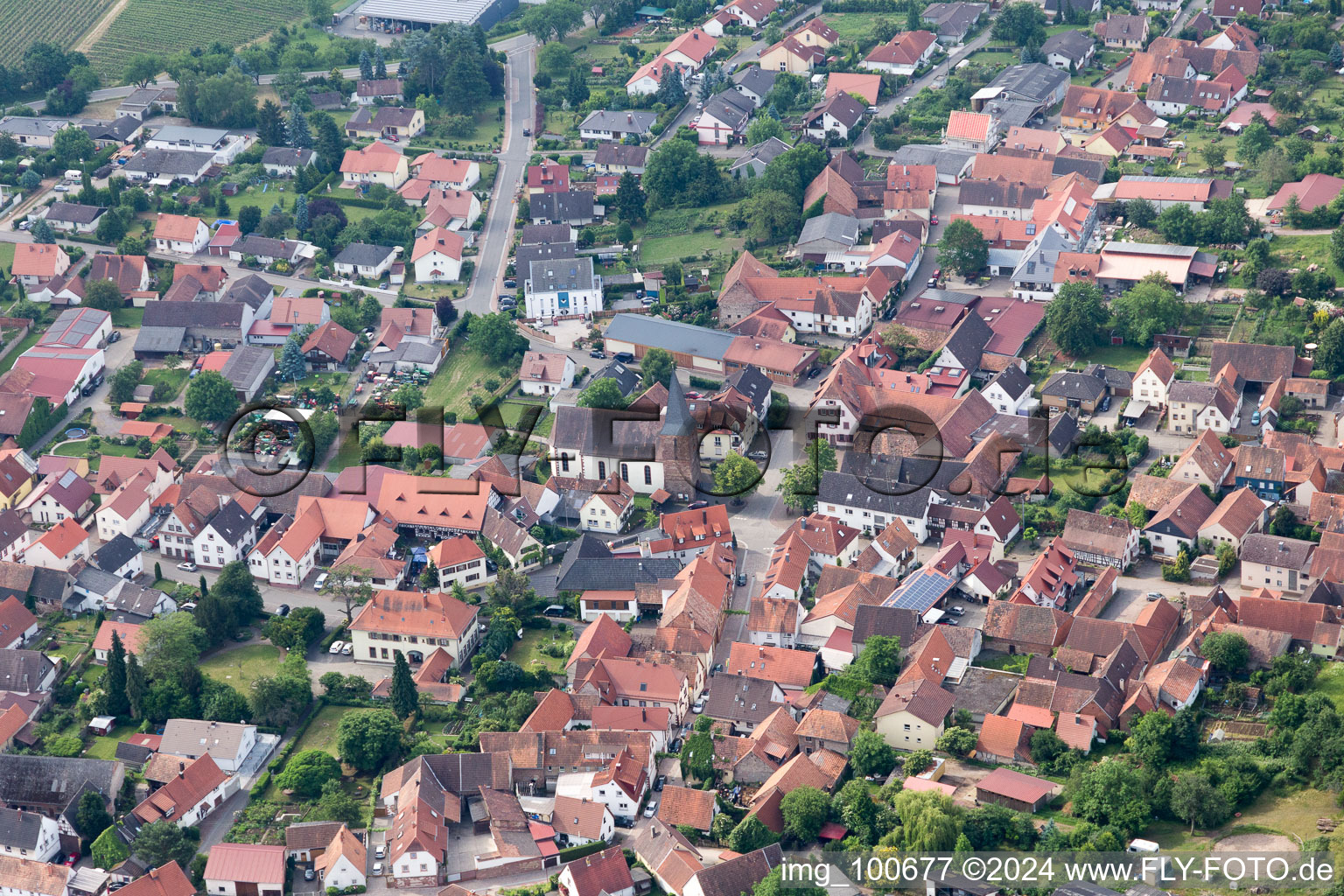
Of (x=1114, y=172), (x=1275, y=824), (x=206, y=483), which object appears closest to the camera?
(x=1275, y=824)

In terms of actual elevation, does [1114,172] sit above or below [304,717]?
above

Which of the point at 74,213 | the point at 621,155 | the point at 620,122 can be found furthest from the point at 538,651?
the point at 620,122

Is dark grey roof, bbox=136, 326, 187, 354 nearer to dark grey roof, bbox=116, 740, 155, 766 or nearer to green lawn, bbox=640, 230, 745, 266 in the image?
green lawn, bbox=640, 230, 745, 266

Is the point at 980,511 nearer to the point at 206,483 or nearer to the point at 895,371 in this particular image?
the point at 895,371

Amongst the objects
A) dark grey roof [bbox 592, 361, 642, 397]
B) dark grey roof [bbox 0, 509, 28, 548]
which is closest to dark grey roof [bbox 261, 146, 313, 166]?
dark grey roof [bbox 592, 361, 642, 397]

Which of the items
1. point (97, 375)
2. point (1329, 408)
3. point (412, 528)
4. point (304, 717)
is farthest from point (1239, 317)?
point (97, 375)
